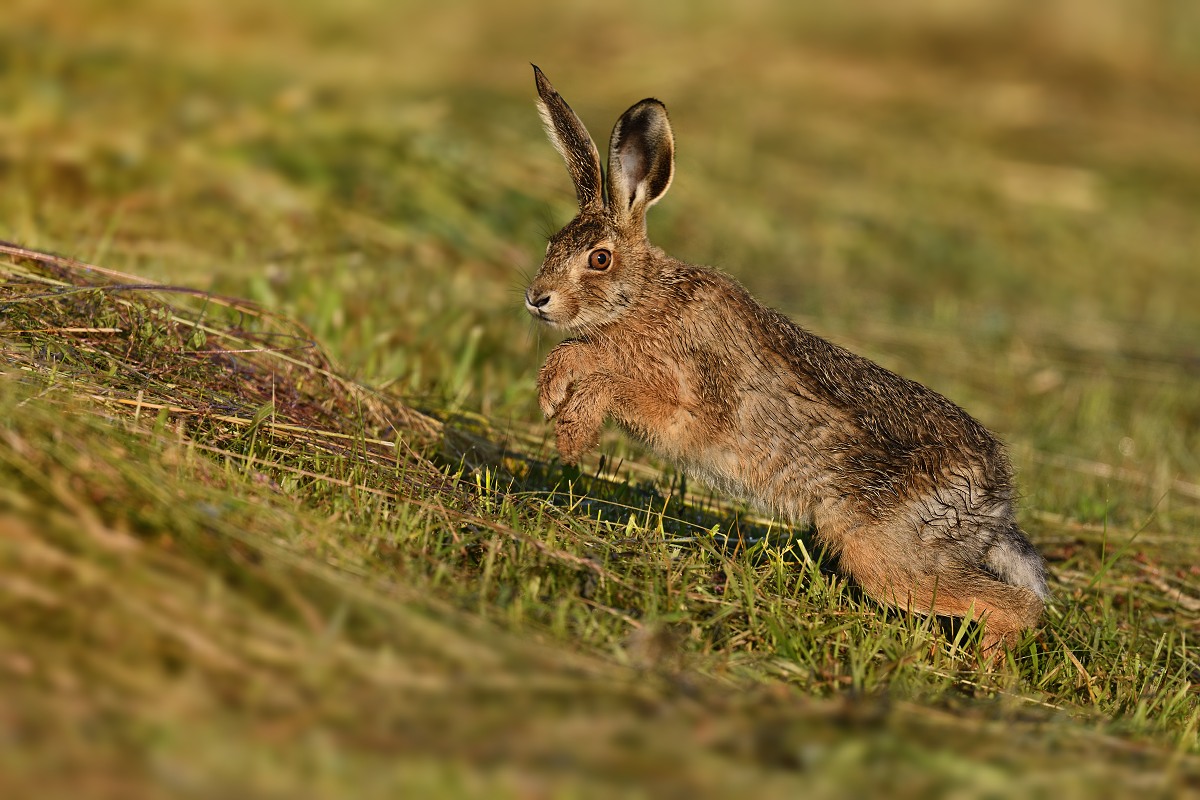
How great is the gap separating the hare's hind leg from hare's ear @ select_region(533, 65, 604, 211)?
1.67m

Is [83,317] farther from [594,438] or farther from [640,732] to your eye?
[640,732]

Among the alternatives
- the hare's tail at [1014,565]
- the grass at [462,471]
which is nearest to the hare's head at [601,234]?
the grass at [462,471]

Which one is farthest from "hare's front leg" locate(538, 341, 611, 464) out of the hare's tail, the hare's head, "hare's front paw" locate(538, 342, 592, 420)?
the hare's tail

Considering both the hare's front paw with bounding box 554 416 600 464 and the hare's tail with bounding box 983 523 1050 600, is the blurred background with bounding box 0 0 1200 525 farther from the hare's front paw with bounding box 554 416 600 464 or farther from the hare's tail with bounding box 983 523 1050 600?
the hare's tail with bounding box 983 523 1050 600

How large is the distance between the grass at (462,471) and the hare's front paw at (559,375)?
0.33 metres

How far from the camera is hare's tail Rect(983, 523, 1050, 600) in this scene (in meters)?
4.68

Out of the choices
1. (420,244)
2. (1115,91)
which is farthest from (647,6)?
(420,244)

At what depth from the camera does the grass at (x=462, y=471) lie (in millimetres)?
2900

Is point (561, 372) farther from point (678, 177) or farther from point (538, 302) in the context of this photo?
point (678, 177)

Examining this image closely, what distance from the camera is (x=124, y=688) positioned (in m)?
2.79

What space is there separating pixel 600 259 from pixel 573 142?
0.46 m

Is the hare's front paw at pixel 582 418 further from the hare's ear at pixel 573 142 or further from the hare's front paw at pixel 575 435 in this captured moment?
the hare's ear at pixel 573 142

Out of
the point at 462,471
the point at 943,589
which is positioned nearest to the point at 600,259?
the point at 462,471

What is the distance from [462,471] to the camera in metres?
4.71
